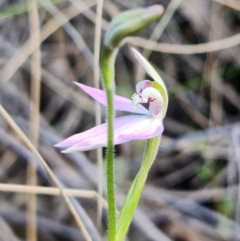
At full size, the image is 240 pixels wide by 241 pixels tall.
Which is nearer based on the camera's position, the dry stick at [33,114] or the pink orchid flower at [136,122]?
the pink orchid flower at [136,122]

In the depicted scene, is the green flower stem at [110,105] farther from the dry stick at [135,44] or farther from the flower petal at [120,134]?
the dry stick at [135,44]

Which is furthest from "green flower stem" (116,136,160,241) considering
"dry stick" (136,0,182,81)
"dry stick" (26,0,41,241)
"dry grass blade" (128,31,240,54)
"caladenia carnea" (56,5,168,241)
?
"dry stick" (136,0,182,81)

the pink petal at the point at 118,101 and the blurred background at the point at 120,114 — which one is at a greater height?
the blurred background at the point at 120,114

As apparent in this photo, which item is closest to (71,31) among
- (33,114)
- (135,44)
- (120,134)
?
(135,44)

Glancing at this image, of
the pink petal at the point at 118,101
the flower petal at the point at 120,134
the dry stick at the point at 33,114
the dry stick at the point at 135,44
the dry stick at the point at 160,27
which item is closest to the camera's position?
the flower petal at the point at 120,134

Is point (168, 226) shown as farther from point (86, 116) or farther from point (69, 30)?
point (69, 30)

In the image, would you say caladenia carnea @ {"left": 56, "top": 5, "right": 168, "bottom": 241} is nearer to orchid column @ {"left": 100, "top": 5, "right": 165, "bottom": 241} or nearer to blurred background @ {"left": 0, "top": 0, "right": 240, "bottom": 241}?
orchid column @ {"left": 100, "top": 5, "right": 165, "bottom": 241}

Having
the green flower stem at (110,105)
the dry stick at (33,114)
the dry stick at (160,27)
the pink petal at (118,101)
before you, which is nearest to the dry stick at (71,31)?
the dry stick at (33,114)
